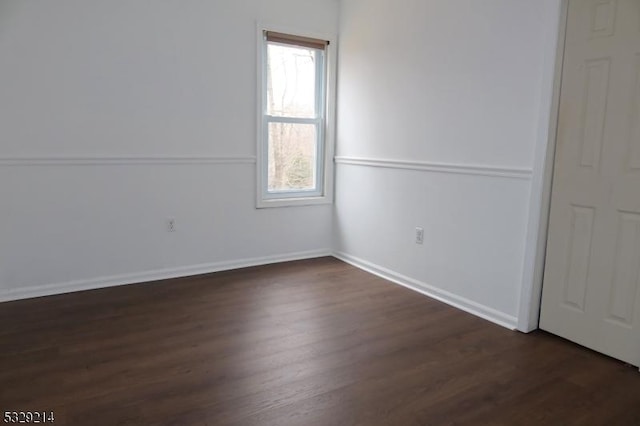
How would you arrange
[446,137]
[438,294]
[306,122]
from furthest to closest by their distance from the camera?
[306,122] < [438,294] < [446,137]

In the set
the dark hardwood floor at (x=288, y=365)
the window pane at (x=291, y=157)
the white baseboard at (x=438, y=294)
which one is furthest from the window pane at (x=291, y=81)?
the dark hardwood floor at (x=288, y=365)

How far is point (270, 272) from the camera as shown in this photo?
3.99m

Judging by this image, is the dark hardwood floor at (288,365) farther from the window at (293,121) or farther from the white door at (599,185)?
the window at (293,121)

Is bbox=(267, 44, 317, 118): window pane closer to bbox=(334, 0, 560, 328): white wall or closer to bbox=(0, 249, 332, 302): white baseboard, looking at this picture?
bbox=(334, 0, 560, 328): white wall

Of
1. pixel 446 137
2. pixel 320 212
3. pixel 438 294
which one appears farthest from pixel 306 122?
pixel 438 294

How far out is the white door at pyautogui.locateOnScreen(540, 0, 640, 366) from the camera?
240 cm

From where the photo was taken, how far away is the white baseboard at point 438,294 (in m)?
3.00

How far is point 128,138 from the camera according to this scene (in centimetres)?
349

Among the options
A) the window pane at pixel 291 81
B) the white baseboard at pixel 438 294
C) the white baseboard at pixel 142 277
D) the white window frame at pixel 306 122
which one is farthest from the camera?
the window pane at pixel 291 81

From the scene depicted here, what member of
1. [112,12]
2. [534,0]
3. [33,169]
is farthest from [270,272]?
[534,0]

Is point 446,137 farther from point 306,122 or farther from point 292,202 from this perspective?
point 292,202

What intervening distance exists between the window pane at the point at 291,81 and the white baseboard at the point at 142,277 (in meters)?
1.32

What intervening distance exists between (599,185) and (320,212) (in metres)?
2.48

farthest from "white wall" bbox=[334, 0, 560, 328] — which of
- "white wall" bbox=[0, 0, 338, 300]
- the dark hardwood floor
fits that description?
"white wall" bbox=[0, 0, 338, 300]
